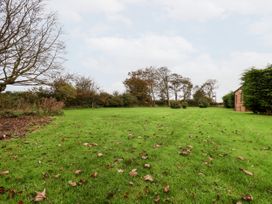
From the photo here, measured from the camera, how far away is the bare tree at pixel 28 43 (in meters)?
13.4

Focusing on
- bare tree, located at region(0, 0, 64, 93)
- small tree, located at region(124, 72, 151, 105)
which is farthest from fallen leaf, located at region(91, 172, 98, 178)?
small tree, located at region(124, 72, 151, 105)

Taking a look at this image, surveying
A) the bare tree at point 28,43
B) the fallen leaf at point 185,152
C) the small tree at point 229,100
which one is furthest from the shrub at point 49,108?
the small tree at point 229,100

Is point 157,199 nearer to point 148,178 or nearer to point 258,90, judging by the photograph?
point 148,178

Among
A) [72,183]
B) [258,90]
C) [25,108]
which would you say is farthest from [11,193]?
[258,90]

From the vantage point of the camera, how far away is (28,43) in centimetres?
1446

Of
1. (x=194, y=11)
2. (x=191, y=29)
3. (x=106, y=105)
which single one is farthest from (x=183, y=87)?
(x=194, y=11)

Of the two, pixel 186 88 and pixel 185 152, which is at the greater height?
pixel 186 88

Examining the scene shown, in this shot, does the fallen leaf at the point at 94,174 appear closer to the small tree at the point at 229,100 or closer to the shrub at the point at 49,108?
the shrub at the point at 49,108

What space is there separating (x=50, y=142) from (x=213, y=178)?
5111 mm

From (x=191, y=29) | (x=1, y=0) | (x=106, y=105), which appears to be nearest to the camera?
(x=1, y=0)

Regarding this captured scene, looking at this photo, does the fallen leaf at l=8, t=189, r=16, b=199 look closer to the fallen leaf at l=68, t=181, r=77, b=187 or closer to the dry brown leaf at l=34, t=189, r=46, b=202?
the dry brown leaf at l=34, t=189, r=46, b=202

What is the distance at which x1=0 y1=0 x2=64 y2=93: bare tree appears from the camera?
13383mm

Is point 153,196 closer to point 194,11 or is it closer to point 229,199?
point 229,199

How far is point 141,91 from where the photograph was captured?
52000 millimetres
